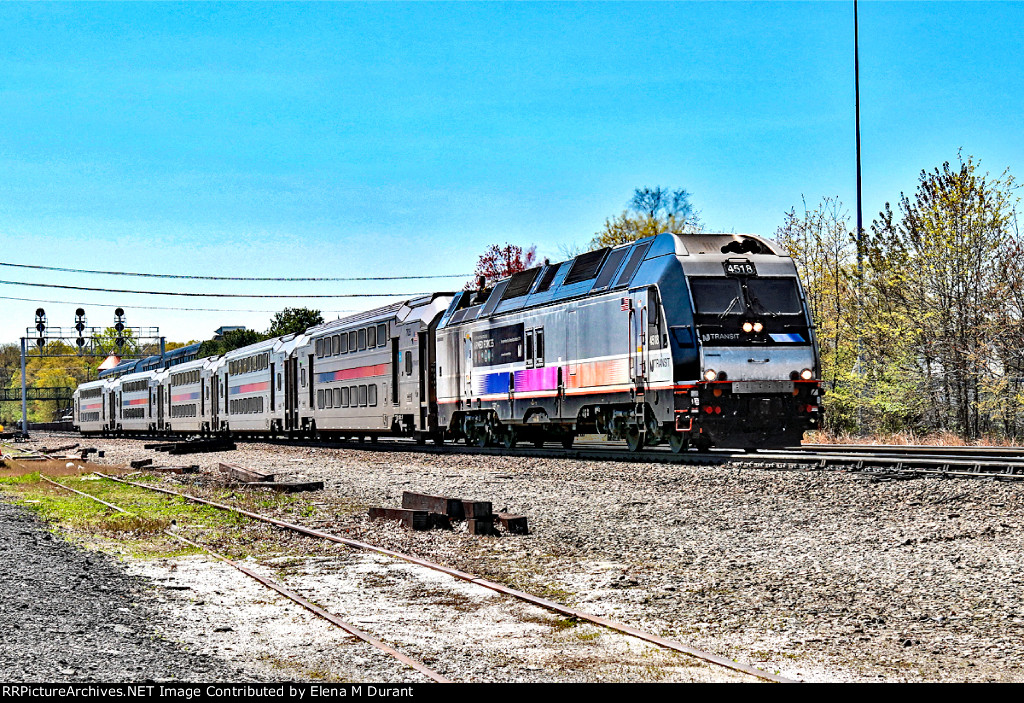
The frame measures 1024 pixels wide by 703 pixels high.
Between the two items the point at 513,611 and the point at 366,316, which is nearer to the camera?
the point at 513,611

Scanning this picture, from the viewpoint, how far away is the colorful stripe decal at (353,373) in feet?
107

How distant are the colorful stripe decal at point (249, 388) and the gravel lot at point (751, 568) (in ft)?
88.7

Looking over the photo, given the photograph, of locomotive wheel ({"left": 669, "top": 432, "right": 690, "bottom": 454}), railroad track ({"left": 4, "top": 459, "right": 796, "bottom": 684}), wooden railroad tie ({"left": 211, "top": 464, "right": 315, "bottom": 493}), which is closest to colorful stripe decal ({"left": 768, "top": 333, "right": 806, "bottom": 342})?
locomotive wheel ({"left": 669, "top": 432, "right": 690, "bottom": 454})

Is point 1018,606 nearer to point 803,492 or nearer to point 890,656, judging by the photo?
point 890,656

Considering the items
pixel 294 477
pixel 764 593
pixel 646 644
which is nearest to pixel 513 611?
pixel 646 644

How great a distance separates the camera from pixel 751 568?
9844mm

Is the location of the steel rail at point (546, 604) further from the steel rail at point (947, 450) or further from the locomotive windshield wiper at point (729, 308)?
the steel rail at point (947, 450)

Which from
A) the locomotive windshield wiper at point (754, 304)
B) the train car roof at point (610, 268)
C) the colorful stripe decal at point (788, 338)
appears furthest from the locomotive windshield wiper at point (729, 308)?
the colorful stripe decal at point (788, 338)

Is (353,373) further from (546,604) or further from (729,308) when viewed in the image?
(546,604)

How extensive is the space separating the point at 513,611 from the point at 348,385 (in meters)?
27.7

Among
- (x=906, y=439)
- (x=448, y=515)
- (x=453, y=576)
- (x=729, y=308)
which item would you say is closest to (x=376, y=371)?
(x=906, y=439)

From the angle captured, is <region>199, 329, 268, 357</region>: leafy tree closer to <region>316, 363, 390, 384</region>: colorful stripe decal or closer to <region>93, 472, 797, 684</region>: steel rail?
<region>316, 363, 390, 384</region>: colorful stripe decal

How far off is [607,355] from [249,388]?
2949 centimetres

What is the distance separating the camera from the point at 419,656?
6.77 metres
